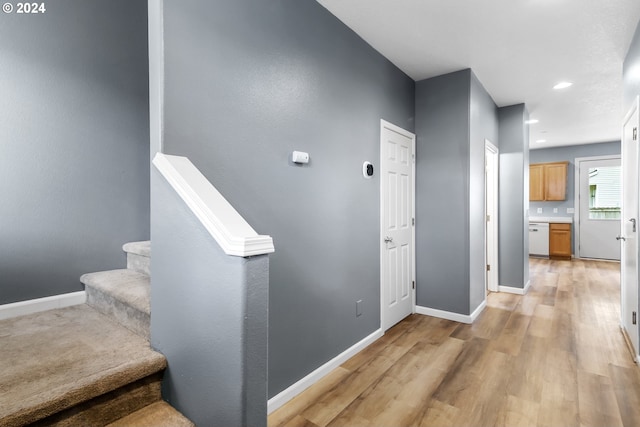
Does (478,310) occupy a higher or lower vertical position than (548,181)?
lower

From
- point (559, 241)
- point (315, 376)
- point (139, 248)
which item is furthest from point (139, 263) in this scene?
point (559, 241)

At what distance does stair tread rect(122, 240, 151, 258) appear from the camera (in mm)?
2022

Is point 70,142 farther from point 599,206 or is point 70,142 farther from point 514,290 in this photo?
point 599,206

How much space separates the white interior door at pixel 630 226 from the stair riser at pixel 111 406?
133 inches

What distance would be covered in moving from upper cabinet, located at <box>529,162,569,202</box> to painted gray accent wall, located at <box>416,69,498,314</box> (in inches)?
192

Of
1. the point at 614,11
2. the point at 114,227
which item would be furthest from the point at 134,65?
the point at 614,11

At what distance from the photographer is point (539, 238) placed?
738 cm

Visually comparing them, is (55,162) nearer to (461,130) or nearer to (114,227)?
(114,227)

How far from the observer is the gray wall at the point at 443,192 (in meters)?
3.35

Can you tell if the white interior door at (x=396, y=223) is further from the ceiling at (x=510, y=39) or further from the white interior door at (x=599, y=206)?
the white interior door at (x=599, y=206)

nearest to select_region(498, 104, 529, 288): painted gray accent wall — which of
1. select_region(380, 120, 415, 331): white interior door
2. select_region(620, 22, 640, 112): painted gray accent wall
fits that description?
select_region(620, 22, 640, 112): painted gray accent wall

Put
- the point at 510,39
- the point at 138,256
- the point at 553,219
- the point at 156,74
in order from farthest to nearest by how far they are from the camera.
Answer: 1. the point at 553,219
2. the point at 510,39
3. the point at 138,256
4. the point at 156,74

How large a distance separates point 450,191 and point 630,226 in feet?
4.89

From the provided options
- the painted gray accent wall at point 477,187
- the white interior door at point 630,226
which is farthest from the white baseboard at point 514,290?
the white interior door at point 630,226
